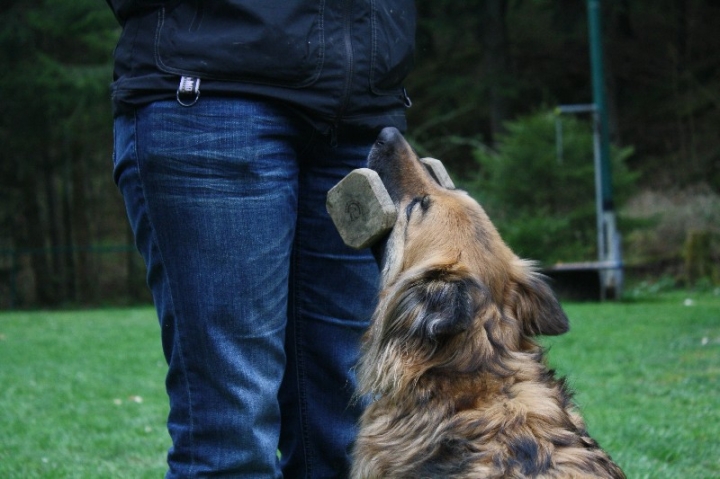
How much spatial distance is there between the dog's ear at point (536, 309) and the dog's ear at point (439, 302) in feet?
0.78

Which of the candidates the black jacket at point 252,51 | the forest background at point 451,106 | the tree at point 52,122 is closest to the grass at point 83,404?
the black jacket at point 252,51

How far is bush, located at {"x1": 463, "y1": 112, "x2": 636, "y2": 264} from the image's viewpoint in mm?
15438

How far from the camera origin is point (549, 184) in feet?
52.4

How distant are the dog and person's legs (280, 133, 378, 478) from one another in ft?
0.76

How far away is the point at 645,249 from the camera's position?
58.0 ft

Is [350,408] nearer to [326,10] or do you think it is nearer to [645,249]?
[326,10]

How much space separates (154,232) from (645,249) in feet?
53.4

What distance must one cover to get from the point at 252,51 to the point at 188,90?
0.67ft

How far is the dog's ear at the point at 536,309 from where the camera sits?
2881mm

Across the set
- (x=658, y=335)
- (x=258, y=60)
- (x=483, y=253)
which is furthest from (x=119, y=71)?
(x=658, y=335)

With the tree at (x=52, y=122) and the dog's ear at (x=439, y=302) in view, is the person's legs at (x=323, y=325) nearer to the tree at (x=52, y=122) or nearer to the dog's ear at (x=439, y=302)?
the dog's ear at (x=439, y=302)

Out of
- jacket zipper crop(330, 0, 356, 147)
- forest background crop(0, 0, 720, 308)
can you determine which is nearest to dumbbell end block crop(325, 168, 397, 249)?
jacket zipper crop(330, 0, 356, 147)

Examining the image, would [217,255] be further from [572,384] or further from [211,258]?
[572,384]

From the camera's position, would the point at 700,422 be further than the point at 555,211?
No
